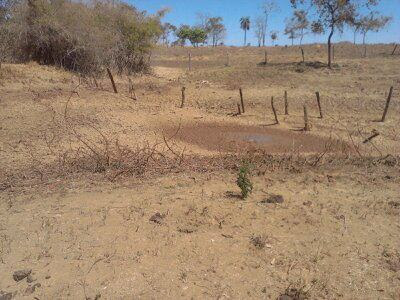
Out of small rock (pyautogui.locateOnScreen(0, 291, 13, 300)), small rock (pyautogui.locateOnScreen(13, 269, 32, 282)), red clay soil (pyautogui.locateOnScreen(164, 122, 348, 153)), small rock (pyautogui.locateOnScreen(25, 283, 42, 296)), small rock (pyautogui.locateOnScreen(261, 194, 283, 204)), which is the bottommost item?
small rock (pyautogui.locateOnScreen(0, 291, 13, 300))

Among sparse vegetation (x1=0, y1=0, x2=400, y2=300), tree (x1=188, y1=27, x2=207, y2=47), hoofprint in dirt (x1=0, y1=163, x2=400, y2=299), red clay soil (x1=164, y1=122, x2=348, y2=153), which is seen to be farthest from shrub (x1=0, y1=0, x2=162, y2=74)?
tree (x1=188, y1=27, x2=207, y2=47)

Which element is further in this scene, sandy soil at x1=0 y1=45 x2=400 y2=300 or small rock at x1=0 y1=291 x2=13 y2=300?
sandy soil at x1=0 y1=45 x2=400 y2=300

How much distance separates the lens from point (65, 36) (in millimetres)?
15922

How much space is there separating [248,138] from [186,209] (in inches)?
195

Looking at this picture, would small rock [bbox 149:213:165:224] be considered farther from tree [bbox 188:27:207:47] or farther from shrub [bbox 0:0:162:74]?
tree [bbox 188:27:207:47]

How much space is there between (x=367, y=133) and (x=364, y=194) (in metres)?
5.01

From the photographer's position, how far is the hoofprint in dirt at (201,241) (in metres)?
4.07

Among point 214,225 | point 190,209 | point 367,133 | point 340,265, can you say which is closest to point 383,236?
point 340,265

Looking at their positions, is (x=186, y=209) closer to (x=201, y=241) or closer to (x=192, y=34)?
(x=201, y=241)

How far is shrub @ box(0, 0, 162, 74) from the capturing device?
15781mm

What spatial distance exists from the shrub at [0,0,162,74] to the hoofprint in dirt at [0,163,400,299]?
11.3 metres

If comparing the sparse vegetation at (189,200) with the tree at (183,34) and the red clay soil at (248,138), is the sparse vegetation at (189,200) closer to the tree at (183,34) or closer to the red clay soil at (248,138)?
the red clay soil at (248,138)

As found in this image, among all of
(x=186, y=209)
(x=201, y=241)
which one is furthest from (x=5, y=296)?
(x=186, y=209)

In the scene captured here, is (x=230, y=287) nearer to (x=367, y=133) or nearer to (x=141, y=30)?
(x=367, y=133)
